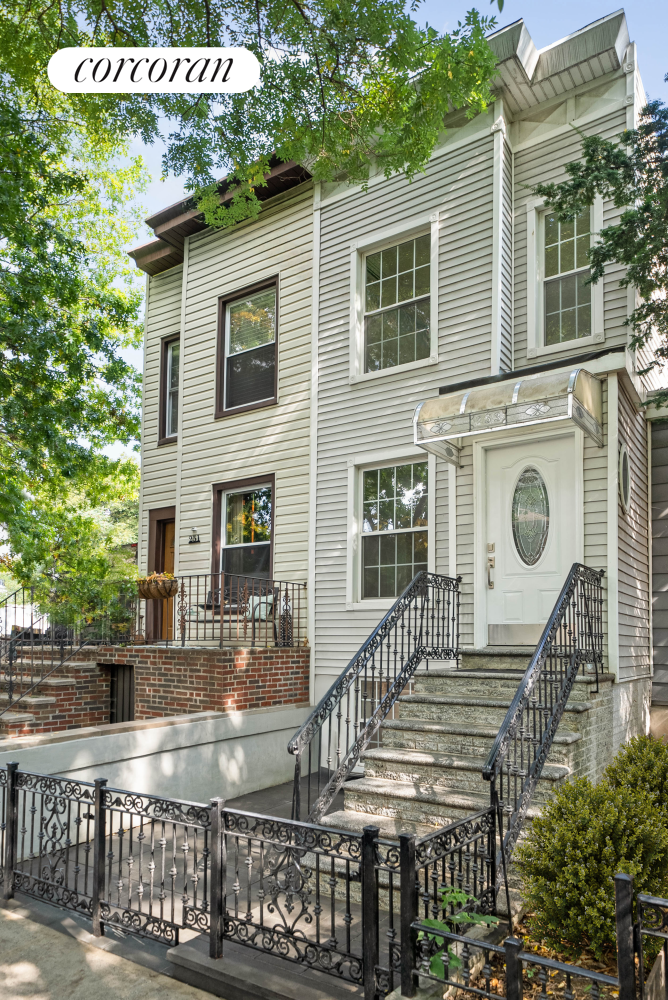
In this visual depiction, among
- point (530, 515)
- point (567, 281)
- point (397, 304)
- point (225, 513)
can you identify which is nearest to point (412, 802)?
point (530, 515)

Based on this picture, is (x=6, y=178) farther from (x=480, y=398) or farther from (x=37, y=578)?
(x=37, y=578)

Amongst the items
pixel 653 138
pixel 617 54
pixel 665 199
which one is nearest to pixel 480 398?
pixel 665 199

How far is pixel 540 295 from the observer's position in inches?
338

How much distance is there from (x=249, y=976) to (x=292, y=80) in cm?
579

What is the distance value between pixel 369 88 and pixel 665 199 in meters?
2.98

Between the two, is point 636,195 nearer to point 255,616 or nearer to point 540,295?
point 540,295

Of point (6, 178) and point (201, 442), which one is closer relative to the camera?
point (6, 178)

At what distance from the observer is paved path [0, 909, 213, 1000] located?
3.98m

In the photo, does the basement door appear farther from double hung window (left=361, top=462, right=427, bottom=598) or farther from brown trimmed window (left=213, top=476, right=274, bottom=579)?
brown trimmed window (left=213, top=476, right=274, bottom=579)

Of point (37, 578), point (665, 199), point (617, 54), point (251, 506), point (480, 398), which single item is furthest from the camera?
point (37, 578)

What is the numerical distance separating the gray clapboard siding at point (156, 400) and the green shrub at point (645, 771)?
8428 mm

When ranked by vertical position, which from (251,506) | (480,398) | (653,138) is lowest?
(251,506)

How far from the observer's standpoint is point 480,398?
7234mm

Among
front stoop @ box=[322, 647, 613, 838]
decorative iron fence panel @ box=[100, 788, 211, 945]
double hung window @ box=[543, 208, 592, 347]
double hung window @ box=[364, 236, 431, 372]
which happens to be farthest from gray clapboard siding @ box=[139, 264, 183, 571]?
decorative iron fence panel @ box=[100, 788, 211, 945]
